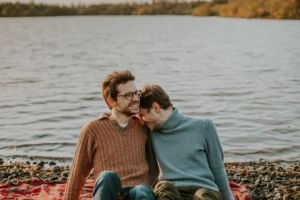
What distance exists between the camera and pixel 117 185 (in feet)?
21.0

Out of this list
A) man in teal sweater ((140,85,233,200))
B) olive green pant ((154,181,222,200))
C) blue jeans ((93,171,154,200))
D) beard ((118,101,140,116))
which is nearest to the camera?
blue jeans ((93,171,154,200))

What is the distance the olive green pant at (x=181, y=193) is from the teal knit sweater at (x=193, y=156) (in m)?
0.07

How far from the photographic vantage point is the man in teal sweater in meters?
6.77

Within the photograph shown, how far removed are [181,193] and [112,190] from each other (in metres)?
0.87

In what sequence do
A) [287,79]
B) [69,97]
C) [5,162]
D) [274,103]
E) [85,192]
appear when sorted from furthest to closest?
[287,79] < [69,97] < [274,103] < [5,162] < [85,192]

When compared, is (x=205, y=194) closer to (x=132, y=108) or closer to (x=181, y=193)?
(x=181, y=193)

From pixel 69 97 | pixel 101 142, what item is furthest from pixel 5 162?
pixel 69 97

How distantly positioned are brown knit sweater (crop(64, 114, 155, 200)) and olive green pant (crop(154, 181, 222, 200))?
509 millimetres

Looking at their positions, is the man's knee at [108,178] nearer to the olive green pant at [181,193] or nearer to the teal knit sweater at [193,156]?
the olive green pant at [181,193]

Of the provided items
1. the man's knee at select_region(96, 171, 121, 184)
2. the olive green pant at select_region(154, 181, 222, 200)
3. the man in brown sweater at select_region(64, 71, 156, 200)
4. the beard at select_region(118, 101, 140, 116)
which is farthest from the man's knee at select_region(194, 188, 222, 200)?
the beard at select_region(118, 101, 140, 116)

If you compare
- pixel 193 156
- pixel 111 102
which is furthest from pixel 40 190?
pixel 193 156

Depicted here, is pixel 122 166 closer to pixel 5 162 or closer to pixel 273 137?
pixel 5 162

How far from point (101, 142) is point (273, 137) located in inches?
337

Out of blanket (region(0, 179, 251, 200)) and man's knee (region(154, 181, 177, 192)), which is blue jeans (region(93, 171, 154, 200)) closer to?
man's knee (region(154, 181, 177, 192))
